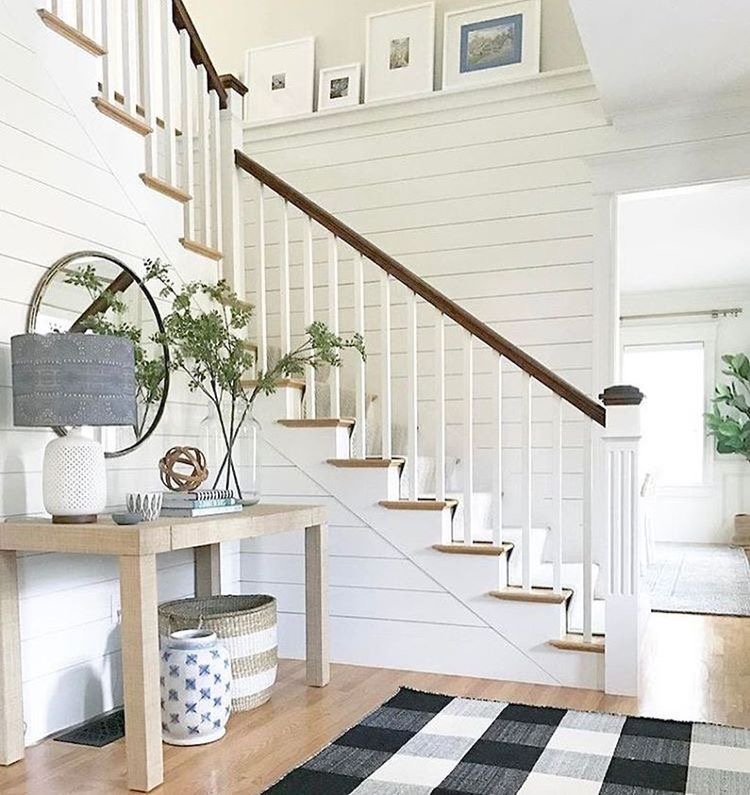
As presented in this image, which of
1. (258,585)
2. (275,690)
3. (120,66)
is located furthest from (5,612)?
(120,66)

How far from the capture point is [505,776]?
2336mm

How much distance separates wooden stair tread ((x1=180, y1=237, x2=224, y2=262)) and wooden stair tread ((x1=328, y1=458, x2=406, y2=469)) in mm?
1012

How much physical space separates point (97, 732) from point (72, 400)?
1.12 m

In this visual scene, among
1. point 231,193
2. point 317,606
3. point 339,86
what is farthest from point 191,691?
point 339,86

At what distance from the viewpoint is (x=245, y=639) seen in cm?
293

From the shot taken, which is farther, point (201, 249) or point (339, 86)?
point (339, 86)

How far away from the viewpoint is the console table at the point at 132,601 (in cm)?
227

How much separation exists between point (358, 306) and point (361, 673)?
1503 millimetres

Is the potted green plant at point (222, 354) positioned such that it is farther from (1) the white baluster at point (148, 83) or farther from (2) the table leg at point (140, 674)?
(2) the table leg at point (140, 674)

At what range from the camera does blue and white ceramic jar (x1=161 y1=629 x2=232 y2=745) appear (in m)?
2.60

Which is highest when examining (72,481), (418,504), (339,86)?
(339,86)

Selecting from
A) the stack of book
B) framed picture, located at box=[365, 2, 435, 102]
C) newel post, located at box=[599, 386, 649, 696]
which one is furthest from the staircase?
framed picture, located at box=[365, 2, 435, 102]

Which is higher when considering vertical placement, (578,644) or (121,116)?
(121,116)

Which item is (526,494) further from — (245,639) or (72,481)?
(72,481)
